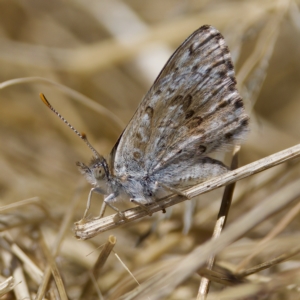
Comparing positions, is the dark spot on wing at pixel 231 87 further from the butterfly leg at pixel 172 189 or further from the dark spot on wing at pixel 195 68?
the butterfly leg at pixel 172 189

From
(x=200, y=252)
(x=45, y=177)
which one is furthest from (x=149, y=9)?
(x=200, y=252)

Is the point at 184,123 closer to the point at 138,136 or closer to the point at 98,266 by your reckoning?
the point at 138,136

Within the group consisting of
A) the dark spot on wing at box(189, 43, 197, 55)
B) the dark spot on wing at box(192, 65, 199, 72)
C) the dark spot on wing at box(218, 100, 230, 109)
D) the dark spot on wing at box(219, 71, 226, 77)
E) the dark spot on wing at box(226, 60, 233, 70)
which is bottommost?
the dark spot on wing at box(218, 100, 230, 109)

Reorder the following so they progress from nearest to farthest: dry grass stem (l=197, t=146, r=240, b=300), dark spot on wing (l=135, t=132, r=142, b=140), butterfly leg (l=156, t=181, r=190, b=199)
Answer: dry grass stem (l=197, t=146, r=240, b=300) < butterfly leg (l=156, t=181, r=190, b=199) < dark spot on wing (l=135, t=132, r=142, b=140)

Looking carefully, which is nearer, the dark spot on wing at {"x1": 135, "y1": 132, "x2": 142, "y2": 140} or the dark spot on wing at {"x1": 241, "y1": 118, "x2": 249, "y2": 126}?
the dark spot on wing at {"x1": 241, "y1": 118, "x2": 249, "y2": 126}

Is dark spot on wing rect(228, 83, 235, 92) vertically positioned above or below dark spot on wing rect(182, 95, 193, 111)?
below

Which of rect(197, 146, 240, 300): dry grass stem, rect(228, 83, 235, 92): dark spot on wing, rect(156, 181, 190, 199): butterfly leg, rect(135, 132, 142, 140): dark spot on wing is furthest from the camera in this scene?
rect(135, 132, 142, 140): dark spot on wing

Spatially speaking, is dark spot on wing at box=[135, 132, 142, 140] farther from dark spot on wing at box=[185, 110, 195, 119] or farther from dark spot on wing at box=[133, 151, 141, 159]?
dark spot on wing at box=[185, 110, 195, 119]

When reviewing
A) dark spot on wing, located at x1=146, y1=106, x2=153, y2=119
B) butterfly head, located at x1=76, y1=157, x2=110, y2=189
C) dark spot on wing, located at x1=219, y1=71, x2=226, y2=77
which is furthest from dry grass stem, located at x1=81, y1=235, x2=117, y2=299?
dark spot on wing, located at x1=219, y1=71, x2=226, y2=77
